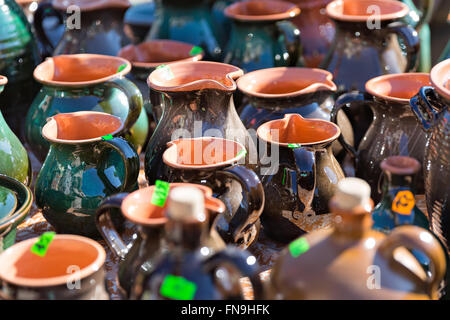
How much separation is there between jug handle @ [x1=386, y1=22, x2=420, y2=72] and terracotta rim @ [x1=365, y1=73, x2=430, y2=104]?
0.18 meters

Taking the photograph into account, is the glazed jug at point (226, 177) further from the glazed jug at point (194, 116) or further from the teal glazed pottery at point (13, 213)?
the teal glazed pottery at point (13, 213)

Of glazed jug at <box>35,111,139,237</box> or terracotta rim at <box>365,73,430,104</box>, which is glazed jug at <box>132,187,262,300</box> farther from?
terracotta rim at <box>365,73,430,104</box>

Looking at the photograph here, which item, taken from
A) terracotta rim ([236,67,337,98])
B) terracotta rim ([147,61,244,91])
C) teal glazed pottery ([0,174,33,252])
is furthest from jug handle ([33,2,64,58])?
teal glazed pottery ([0,174,33,252])

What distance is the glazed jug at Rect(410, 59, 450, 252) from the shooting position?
135 cm

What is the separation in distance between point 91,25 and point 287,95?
83cm

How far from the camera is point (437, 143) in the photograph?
1.38m

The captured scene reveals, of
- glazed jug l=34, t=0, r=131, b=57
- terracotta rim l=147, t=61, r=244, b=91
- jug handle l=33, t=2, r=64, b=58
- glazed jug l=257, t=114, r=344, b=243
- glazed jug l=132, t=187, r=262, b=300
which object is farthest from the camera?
jug handle l=33, t=2, r=64, b=58

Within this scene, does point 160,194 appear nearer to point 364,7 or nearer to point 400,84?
point 400,84

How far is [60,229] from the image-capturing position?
1.59 meters

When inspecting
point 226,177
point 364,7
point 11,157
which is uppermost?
point 364,7

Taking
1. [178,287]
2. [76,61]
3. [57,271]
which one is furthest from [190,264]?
[76,61]

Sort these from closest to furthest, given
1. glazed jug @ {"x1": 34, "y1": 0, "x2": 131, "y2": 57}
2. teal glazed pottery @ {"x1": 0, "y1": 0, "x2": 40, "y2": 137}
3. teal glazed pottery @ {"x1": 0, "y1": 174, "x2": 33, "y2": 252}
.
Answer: teal glazed pottery @ {"x1": 0, "y1": 174, "x2": 33, "y2": 252} → teal glazed pottery @ {"x1": 0, "y1": 0, "x2": 40, "y2": 137} → glazed jug @ {"x1": 34, "y1": 0, "x2": 131, "y2": 57}
